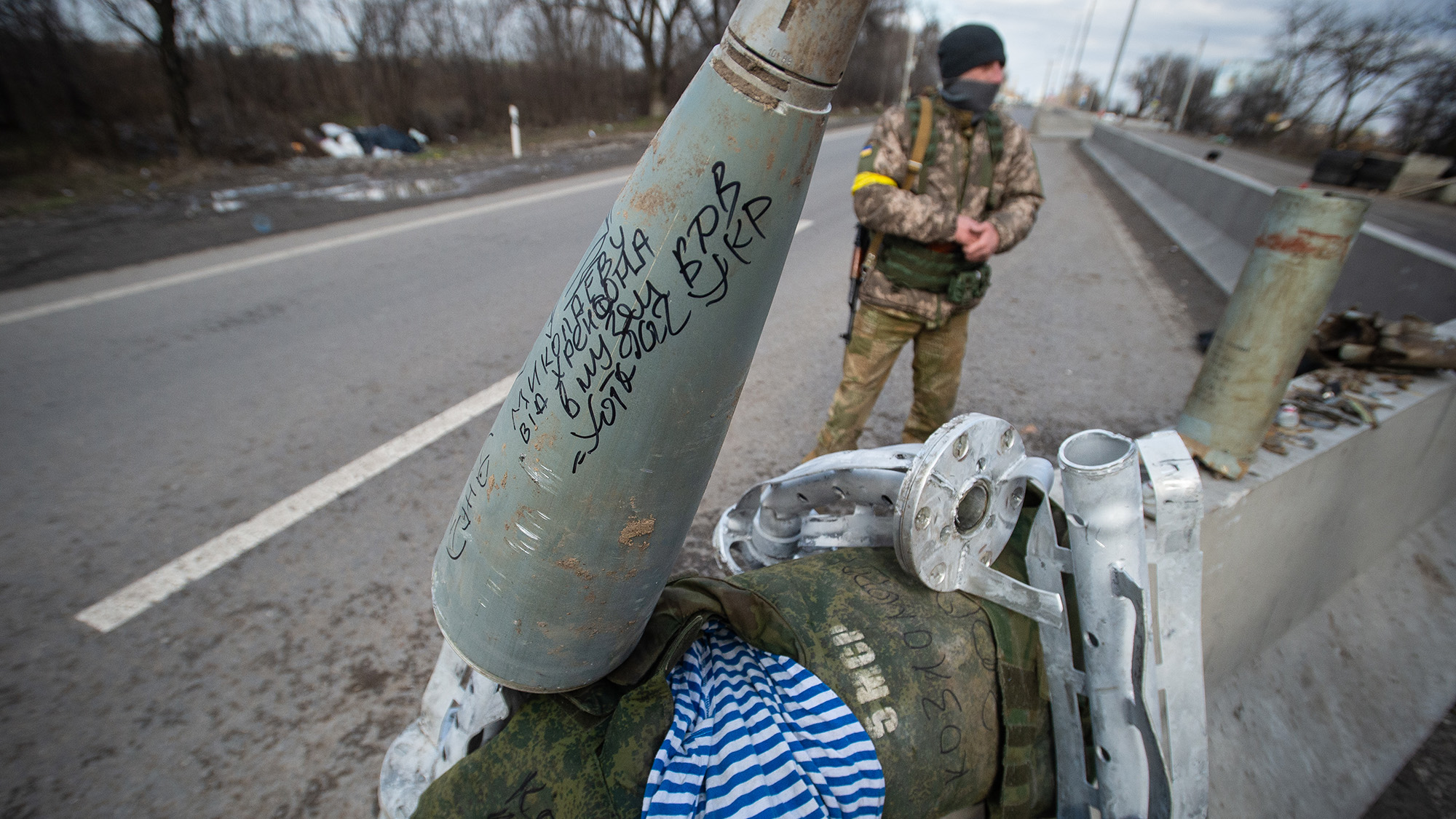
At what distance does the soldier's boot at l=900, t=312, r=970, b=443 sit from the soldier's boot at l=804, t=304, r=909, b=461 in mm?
110

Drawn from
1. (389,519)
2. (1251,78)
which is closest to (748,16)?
(389,519)

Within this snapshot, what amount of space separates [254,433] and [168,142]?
33.9ft

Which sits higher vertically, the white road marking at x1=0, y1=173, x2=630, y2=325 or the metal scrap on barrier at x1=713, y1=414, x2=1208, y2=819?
the metal scrap on barrier at x1=713, y1=414, x2=1208, y2=819

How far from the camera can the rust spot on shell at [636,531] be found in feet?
3.16

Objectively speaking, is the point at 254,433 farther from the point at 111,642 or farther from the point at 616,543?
the point at 616,543

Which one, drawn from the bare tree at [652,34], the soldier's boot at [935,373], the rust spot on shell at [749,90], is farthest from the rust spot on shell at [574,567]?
the bare tree at [652,34]

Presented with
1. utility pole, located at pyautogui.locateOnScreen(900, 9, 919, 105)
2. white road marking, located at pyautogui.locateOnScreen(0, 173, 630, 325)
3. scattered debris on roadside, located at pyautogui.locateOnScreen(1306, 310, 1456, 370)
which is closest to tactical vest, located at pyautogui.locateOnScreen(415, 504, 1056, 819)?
scattered debris on roadside, located at pyautogui.locateOnScreen(1306, 310, 1456, 370)

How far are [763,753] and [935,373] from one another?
2057 millimetres

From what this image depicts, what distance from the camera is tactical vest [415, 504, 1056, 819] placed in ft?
3.33

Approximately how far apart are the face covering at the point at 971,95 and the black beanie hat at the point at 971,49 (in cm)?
5

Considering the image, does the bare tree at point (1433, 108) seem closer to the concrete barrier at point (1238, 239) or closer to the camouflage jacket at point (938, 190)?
the concrete barrier at point (1238, 239)

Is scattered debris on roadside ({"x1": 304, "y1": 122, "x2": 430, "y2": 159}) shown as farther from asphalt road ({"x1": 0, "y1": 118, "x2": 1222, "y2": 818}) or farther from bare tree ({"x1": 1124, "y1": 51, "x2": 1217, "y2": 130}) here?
bare tree ({"x1": 1124, "y1": 51, "x2": 1217, "y2": 130})

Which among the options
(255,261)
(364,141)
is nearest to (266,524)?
(255,261)

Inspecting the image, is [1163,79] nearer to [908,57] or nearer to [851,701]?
[908,57]
